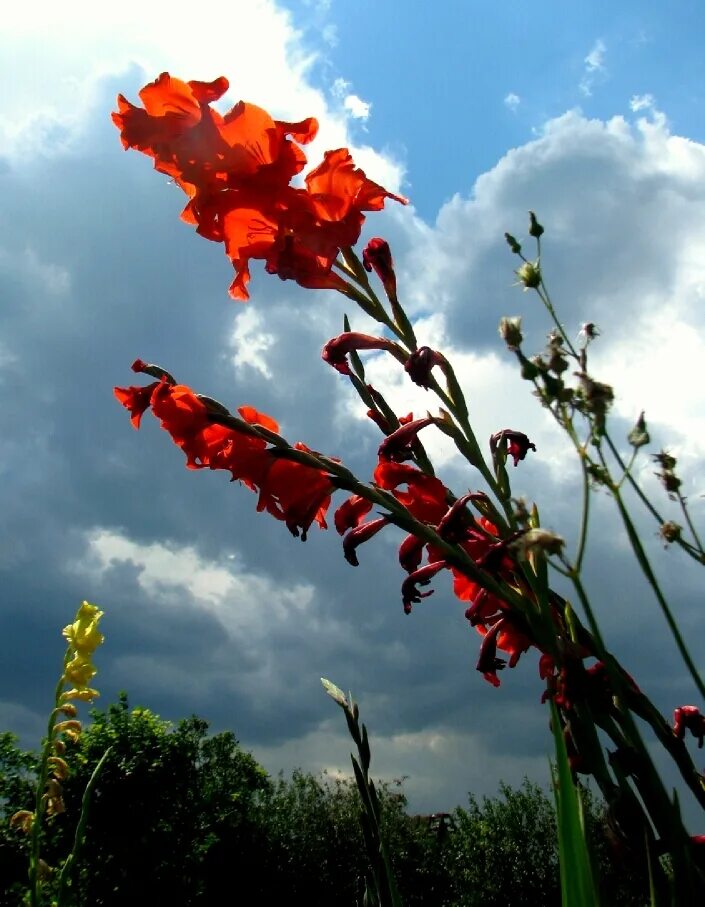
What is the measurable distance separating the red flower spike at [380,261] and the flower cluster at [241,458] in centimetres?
25

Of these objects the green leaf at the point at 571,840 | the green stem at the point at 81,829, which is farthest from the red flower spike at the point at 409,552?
the green stem at the point at 81,829

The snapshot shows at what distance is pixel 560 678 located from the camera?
564 mm

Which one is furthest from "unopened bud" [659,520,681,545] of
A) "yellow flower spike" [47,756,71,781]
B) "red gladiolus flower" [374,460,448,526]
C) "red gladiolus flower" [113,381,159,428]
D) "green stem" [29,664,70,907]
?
"yellow flower spike" [47,756,71,781]

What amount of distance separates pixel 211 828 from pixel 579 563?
17.3 meters

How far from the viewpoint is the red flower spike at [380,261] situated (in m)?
0.99

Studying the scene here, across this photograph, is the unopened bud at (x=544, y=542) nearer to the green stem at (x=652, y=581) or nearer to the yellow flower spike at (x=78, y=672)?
the green stem at (x=652, y=581)

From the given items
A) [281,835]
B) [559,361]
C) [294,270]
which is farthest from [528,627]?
[281,835]

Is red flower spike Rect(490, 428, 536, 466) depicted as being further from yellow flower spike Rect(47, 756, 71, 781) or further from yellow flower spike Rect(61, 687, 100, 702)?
yellow flower spike Rect(47, 756, 71, 781)

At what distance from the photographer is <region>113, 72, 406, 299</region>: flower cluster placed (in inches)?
38.9

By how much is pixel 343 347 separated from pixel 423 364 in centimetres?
19

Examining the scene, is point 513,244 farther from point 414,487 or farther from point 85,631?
point 85,631

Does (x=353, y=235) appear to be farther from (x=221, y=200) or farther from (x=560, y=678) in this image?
(x=560, y=678)

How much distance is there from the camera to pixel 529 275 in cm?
78

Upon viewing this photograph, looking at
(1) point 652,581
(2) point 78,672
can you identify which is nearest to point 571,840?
(1) point 652,581
